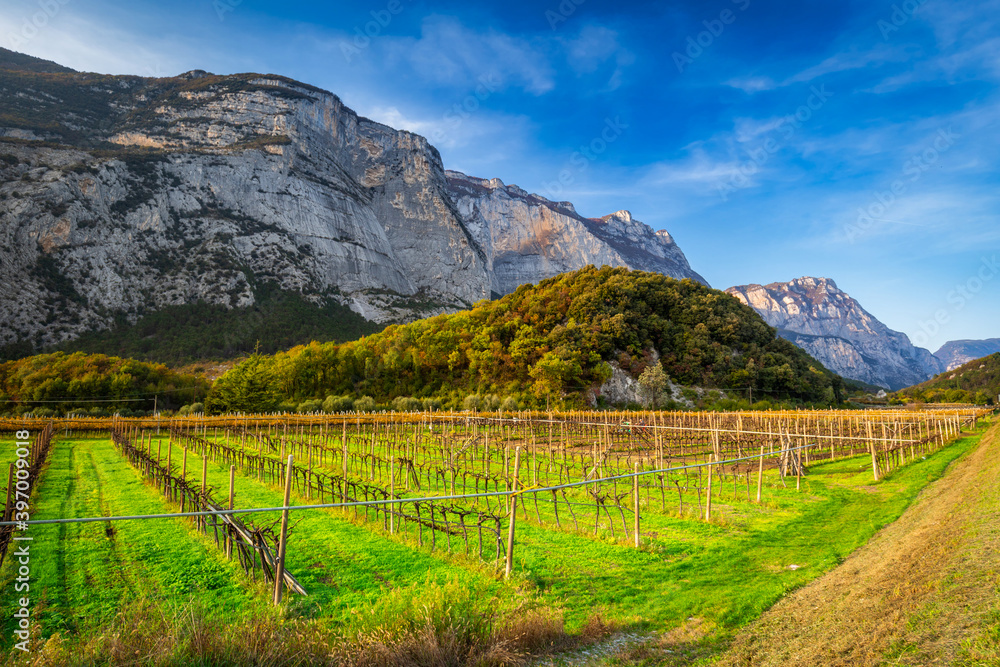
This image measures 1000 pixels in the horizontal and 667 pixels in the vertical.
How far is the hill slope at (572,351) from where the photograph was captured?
51812 millimetres

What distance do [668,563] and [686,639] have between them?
3.13 meters

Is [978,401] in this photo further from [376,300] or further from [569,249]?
[569,249]

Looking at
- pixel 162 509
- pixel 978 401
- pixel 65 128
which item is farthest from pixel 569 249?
pixel 162 509

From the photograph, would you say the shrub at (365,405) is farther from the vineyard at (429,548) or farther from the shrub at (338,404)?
the vineyard at (429,548)

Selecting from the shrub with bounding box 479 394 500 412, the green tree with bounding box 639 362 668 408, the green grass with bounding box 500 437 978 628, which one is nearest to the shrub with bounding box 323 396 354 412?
the shrub with bounding box 479 394 500 412

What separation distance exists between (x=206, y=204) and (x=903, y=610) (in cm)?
10615

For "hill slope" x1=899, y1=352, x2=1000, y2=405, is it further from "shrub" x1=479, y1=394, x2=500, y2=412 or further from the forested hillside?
the forested hillside

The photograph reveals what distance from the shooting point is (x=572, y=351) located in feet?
168

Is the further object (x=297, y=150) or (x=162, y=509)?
(x=297, y=150)

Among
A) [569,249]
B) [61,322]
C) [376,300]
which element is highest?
[569,249]

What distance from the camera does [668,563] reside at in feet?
26.8

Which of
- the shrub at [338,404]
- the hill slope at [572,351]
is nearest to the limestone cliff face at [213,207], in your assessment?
the hill slope at [572,351]

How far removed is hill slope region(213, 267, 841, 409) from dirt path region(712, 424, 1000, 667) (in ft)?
136

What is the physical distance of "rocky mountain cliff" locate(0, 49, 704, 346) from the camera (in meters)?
70.3
